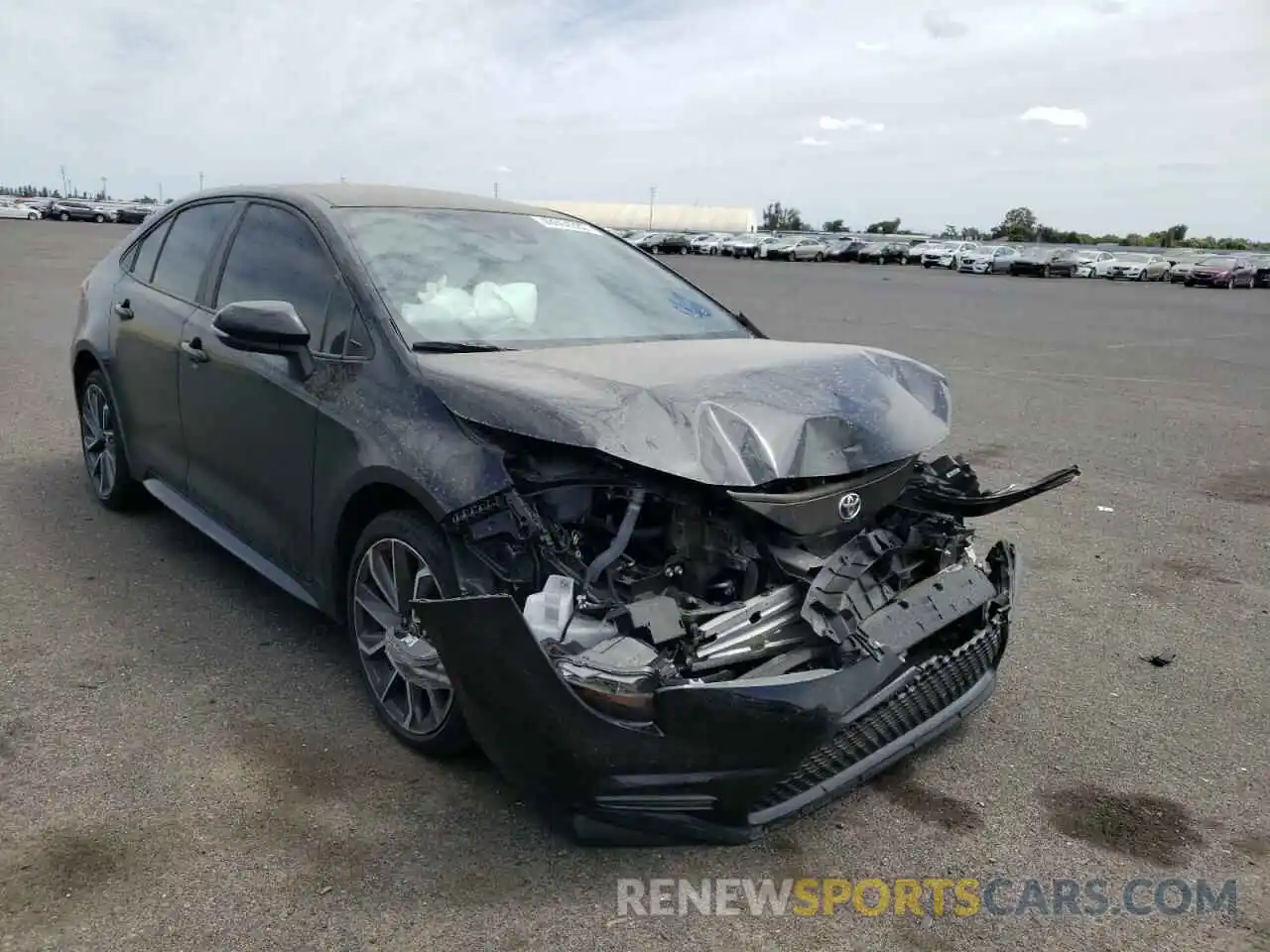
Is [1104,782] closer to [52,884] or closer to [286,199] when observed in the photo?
[52,884]

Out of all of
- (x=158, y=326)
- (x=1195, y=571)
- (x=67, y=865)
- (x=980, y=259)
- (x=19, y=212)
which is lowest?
(x=67, y=865)

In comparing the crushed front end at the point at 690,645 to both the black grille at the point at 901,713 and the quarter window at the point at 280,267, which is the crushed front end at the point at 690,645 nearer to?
the black grille at the point at 901,713

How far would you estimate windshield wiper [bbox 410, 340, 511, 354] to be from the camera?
3413 millimetres

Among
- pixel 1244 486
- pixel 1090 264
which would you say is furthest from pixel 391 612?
pixel 1090 264

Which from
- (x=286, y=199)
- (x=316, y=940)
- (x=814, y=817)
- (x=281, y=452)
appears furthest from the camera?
(x=286, y=199)

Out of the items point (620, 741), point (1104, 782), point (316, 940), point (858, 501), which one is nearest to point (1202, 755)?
point (1104, 782)

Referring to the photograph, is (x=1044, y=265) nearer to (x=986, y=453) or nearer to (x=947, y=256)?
(x=947, y=256)

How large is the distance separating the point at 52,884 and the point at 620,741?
1.52 meters

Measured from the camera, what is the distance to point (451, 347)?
11.4 feet

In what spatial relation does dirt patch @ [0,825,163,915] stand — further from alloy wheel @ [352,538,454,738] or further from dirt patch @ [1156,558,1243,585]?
dirt patch @ [1156,558,1243,585]

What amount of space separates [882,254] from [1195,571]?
5886cm

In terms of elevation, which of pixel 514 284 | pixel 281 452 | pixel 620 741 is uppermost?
pixel 514 284

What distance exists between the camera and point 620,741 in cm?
260

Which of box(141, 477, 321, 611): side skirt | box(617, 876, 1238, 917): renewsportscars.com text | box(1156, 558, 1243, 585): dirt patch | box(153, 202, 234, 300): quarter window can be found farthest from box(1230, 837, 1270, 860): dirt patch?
box(153, 202, 234, 300): quarter window
